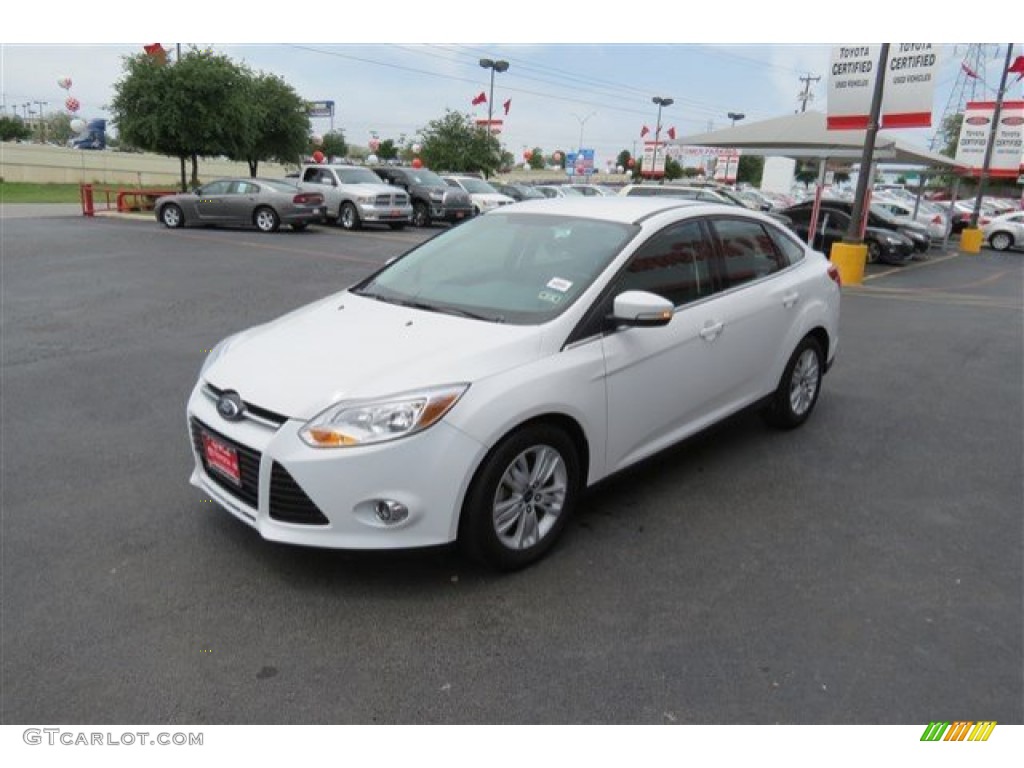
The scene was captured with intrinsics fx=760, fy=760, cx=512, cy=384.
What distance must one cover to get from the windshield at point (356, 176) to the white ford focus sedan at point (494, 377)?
60.7 ft

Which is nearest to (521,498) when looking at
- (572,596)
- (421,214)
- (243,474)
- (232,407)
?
(572,596)

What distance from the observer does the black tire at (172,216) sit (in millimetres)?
20078

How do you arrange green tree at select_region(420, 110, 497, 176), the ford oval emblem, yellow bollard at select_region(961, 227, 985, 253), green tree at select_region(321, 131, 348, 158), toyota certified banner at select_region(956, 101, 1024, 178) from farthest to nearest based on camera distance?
green tree at select_region(321, 131, 348, 158), green tree at select_region(420, 110, 497, 176), toyota certified banner at select_region(956, 101, 1024, 178), yellow bollard at select_region(961, 227, 985, 253), the ford oval emblem

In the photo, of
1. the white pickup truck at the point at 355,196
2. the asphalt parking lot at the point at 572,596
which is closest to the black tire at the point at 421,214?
the white pickup truck at the point at 355,196

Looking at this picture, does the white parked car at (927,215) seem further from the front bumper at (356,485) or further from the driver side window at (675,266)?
the front bumper at (356,485)

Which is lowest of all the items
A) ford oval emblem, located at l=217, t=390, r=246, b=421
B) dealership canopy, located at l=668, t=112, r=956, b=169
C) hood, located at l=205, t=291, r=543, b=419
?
ford oval emblem, located at l=217, t=390, r=246, b=421

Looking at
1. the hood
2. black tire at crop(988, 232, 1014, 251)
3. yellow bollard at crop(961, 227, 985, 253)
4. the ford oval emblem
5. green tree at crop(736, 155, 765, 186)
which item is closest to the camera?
the hood

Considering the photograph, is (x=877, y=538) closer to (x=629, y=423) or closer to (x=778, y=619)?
(x=778, y=619)

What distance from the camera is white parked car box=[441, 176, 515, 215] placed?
83.3 feet

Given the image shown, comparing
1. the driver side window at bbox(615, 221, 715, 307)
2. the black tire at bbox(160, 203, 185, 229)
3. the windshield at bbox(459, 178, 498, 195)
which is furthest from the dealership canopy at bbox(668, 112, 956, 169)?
the driver side window at bbox(615, 221, 715, 307)

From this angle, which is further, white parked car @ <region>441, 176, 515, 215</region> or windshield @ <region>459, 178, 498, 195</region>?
windshield @ <region>459, 178, 498, 195</region>

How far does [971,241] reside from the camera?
25.7 m

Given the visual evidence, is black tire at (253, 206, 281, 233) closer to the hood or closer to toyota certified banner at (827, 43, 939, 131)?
toyota certified banner at (827, 43, 939, 131)
